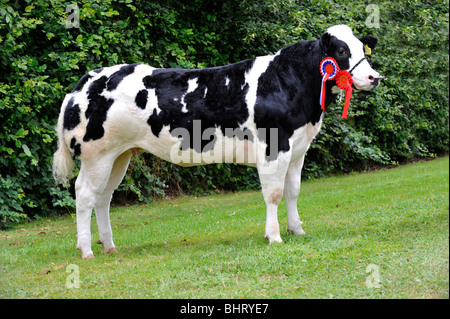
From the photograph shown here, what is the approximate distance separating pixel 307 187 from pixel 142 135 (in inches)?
279

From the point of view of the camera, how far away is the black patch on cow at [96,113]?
659 cm

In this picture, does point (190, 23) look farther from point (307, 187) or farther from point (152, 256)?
point (152, 256)

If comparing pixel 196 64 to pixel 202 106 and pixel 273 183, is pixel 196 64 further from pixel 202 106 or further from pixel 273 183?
pixel 273 183

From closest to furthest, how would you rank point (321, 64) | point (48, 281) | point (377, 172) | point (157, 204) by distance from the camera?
1. point (48, 281)
2. point (321, 64)
3. point (157, 204)
4. point (377, 172)

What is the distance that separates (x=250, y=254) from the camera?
6141 millimetres

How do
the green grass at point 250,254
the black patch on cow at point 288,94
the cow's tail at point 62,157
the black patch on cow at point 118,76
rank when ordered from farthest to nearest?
1. the cow's tail at point 62,157
2. the black patch on cow at point 118,76
3. the black patch on cow at point 288,94
4. the green grass at point 250,254

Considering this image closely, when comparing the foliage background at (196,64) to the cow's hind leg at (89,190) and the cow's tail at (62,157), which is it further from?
the cow's hind leg at (89,190)

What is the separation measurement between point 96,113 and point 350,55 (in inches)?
112

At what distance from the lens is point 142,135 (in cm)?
669

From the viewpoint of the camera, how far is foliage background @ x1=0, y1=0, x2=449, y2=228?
953cm

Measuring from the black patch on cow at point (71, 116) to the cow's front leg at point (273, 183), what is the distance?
210 centimetres

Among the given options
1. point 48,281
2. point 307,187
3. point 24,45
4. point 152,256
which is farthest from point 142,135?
point 307,187

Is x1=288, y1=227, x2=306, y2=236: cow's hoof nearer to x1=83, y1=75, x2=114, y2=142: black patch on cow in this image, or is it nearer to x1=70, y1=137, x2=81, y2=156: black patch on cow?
x1=83, y1=75, x2=114, y2=142: black patch on cow

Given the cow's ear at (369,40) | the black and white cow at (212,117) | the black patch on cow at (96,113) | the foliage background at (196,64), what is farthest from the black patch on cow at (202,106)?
the foliage background at (196,64)
